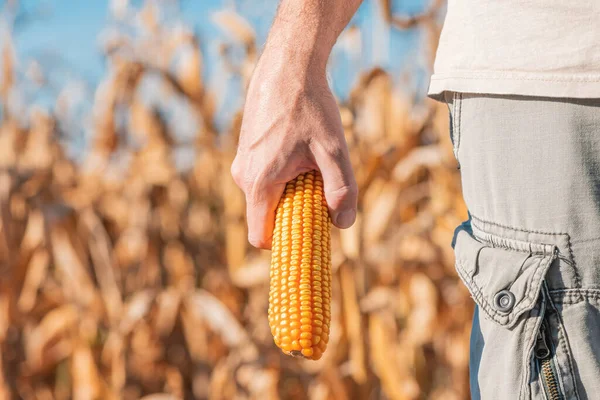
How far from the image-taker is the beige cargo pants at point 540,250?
969 millimetres

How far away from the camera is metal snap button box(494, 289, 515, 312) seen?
1.00m

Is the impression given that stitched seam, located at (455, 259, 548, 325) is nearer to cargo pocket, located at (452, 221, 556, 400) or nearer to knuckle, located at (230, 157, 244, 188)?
cargo pocket, located at (452, 221, 556, 400)

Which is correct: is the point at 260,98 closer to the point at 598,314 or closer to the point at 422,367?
the point at 598,314

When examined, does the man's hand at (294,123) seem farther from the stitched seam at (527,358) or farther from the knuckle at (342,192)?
the stitched seam at (527,358)

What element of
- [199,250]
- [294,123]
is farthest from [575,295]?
[199,250]

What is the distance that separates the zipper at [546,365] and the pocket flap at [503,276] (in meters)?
0.04

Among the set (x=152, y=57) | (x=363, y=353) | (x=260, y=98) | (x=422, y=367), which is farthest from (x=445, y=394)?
(x=152, y=57)

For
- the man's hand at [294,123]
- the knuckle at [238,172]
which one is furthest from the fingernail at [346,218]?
the knuckle at [238,172]

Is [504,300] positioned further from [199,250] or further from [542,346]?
[199,250]

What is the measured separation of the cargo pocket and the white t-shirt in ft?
0.75

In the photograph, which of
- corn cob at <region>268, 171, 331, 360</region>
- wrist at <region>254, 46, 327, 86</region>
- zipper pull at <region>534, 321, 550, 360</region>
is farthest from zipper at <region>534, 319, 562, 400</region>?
wrist at <region>254, 46, 327, 86</region>

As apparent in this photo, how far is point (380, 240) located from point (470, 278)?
1.85 m

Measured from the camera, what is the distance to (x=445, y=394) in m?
2.85

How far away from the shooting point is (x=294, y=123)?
41.4 inches
